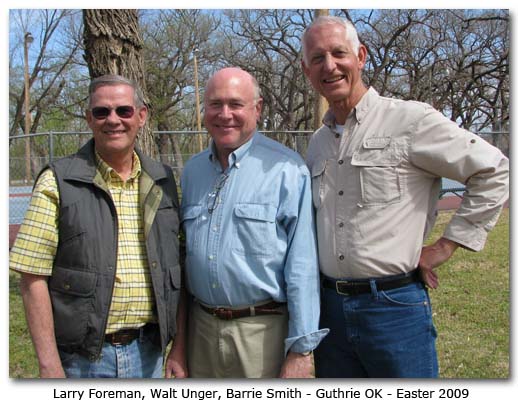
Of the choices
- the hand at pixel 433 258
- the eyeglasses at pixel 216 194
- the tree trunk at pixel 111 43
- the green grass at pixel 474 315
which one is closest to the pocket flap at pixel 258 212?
the eyeglasses at pixel 216 194

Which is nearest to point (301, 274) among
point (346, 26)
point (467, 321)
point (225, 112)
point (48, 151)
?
point (225, 112)

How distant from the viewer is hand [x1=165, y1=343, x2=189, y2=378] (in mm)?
2736

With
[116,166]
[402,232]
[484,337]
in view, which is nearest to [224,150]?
[116,166]

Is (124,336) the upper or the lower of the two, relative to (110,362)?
upper

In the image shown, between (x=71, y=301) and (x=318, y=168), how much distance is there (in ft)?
4.38

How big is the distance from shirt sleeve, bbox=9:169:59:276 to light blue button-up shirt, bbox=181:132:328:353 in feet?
2.14

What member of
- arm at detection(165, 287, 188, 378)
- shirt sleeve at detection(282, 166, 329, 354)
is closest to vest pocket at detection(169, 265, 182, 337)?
arm at detection(165, 287, 188, 378)

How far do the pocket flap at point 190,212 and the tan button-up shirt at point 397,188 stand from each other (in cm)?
60

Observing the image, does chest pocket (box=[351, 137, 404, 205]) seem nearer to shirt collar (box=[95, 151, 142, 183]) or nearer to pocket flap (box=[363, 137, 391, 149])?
pocket flap (box=[363, 137, 391, 149])

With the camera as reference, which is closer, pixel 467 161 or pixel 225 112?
pixel 467 161

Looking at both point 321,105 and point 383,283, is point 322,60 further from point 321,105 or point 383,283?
point 321,105

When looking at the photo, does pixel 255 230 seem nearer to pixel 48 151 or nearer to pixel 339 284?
pixel 339 284

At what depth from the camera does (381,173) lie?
2496 millimetres

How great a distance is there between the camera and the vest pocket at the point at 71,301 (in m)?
2.37
